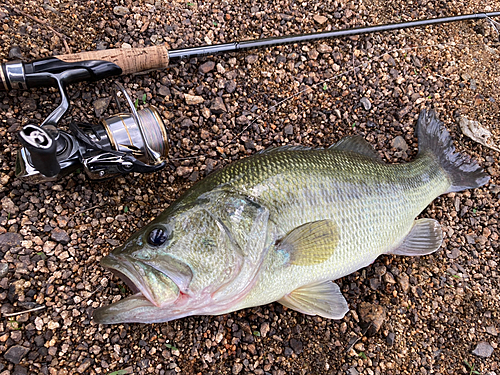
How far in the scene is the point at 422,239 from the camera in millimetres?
2975

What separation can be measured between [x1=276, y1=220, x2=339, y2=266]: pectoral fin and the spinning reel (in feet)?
3.32

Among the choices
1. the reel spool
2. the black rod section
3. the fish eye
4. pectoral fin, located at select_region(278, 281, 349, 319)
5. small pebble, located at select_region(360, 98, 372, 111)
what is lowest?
pectoral fin, located at select_region(278, 281, 349, 319)

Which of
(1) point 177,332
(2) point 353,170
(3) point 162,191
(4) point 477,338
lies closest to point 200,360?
(1) point 177,332

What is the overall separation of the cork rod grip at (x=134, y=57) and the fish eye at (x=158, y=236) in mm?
1433

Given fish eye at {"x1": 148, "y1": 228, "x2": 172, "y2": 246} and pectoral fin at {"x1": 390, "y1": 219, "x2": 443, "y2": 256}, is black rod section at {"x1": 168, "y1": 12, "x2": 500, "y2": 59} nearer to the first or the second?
fish eye at {"x1": 148, "y1": 228, "x2": 172, "y2": 246}

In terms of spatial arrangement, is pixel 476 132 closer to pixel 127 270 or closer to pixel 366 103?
pixel 366 103

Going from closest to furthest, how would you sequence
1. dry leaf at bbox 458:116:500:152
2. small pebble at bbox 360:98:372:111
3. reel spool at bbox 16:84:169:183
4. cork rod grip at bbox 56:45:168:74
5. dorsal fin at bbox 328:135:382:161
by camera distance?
reel spool at bbox 16:84:169:183 < cork rod grip at bbox 56:45:168:74 < dorsal fin at bbox 328:135:382:161 < small pebble at bbox 360:98:372:111 < dry leaf at bbox 458:116:500:152

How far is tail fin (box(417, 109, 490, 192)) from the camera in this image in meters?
3.17

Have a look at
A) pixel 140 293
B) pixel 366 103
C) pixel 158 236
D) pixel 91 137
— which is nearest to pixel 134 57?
pixel 91 137

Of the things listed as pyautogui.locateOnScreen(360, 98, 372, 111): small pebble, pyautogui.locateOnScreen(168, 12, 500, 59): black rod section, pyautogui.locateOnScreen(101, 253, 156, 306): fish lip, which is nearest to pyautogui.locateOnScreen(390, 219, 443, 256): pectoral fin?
A: pyautogui.locateOnScreen(360, 98, 372, 111): small pebble

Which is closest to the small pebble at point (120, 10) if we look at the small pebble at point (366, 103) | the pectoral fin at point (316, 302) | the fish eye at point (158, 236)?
the fish eye at point (158, 236)

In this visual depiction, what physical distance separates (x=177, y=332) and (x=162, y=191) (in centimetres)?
108

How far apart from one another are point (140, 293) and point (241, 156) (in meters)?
1.46

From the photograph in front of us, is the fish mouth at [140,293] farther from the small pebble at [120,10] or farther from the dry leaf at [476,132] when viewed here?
the dry leaf at [476,132]
